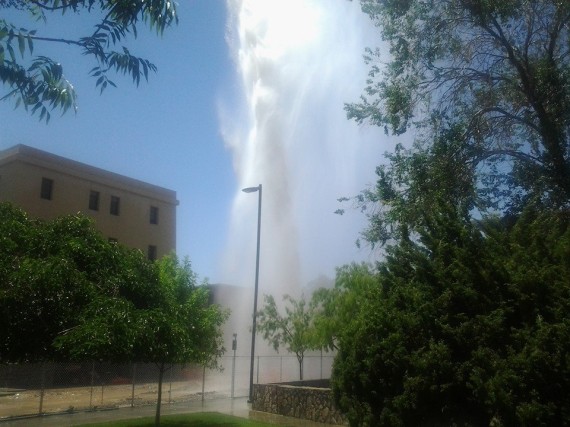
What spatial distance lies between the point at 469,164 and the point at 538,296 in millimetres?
6841

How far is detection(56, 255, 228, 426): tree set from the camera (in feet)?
43.0

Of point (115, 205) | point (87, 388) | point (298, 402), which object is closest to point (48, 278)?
point (298, 402)

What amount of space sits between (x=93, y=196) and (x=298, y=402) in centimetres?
2300

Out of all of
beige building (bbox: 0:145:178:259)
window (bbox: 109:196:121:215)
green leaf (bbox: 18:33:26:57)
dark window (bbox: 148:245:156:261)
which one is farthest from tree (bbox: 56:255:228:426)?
dark window (bbox: 148:245:156:261)

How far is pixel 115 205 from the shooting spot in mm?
41094

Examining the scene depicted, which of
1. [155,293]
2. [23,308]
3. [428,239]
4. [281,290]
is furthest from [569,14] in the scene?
[281,290]

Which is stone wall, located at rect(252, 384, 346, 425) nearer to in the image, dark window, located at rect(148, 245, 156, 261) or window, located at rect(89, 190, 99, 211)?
window, located at rect(89, 190, 99, 211)

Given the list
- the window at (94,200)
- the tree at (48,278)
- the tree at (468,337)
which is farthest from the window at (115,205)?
the tree at (468,337)

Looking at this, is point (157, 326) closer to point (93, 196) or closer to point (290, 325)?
point (290, 325)

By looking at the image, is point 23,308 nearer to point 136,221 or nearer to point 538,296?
point 538,296

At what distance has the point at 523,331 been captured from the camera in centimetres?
966

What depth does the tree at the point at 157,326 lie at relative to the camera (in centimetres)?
1310

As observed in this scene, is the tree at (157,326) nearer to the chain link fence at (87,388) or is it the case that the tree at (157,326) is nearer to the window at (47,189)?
the chain link fence at (87,388)

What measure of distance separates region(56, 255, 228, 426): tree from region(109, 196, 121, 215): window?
2097 cm
